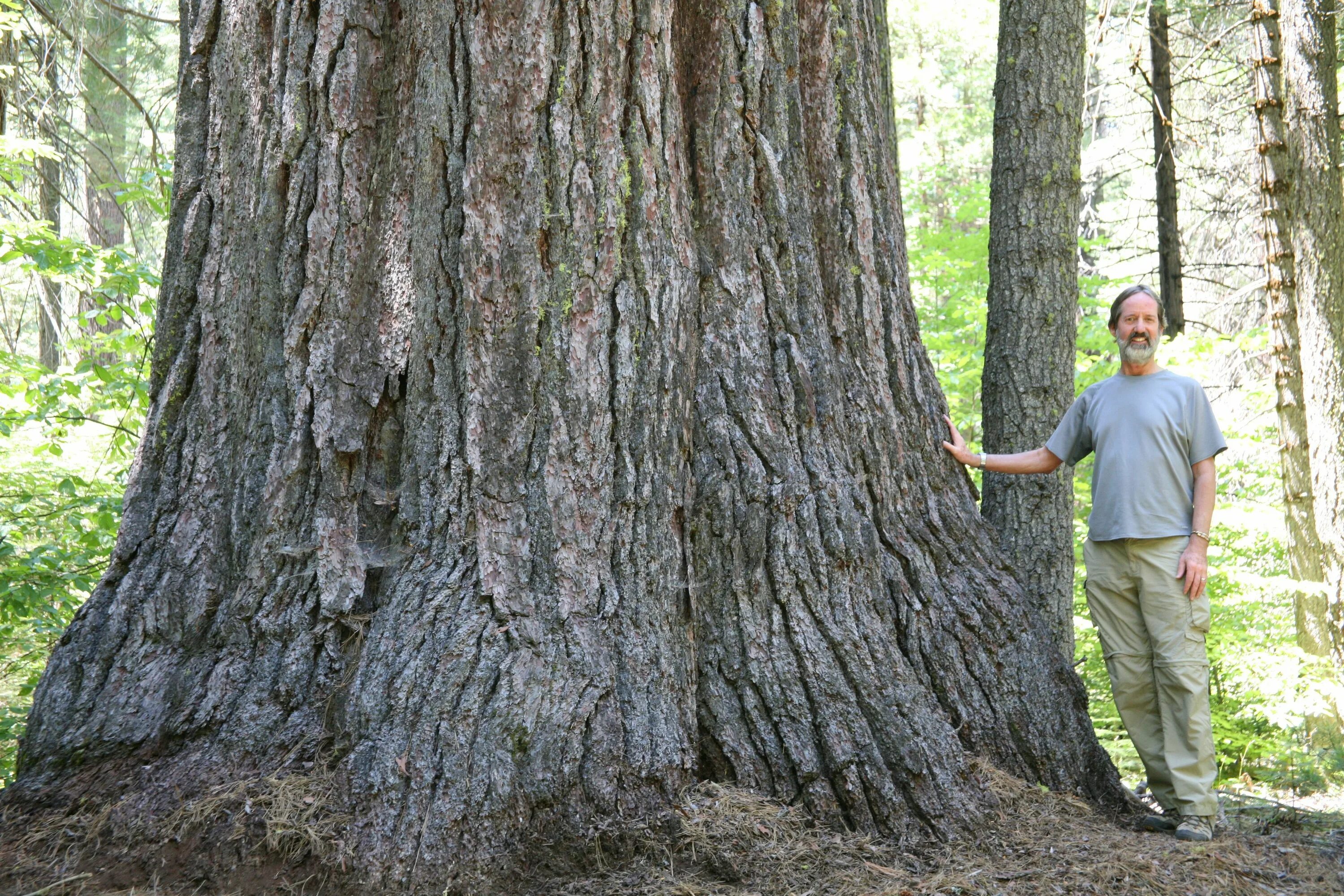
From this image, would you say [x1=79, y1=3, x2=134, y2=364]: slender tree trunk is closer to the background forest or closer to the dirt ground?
the background forest

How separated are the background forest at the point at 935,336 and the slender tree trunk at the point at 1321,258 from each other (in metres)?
0.48

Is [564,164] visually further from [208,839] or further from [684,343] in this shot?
[208,839]

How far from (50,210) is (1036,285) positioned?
11153 mm

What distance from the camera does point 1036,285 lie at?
4.80 m

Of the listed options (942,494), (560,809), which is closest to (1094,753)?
(942,494)

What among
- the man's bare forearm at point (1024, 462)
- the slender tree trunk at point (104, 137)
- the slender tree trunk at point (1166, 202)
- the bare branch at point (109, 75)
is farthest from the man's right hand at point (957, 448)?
the slender tree trunk at point (1166, 202)

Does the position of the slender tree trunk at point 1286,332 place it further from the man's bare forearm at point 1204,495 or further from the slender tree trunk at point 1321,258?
the man's bare forearm at point 1204,495

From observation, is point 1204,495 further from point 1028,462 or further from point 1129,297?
point 1129,297

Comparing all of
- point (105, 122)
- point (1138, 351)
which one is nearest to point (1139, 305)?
point (1138, 351)

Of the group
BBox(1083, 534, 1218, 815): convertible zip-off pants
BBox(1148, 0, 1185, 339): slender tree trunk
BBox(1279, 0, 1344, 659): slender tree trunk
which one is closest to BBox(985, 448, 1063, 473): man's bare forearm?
BBox(1083, 534, 1218, 815): convertible zip-off pants

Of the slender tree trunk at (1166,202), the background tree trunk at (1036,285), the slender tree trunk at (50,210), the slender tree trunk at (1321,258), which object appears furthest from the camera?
the slender tree trunk at (1166,202)

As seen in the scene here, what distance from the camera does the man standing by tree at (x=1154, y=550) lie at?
143 inches

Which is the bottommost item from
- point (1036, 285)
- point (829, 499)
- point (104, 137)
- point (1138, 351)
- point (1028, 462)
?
point (829, 499)

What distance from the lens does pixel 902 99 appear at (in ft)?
66.3
